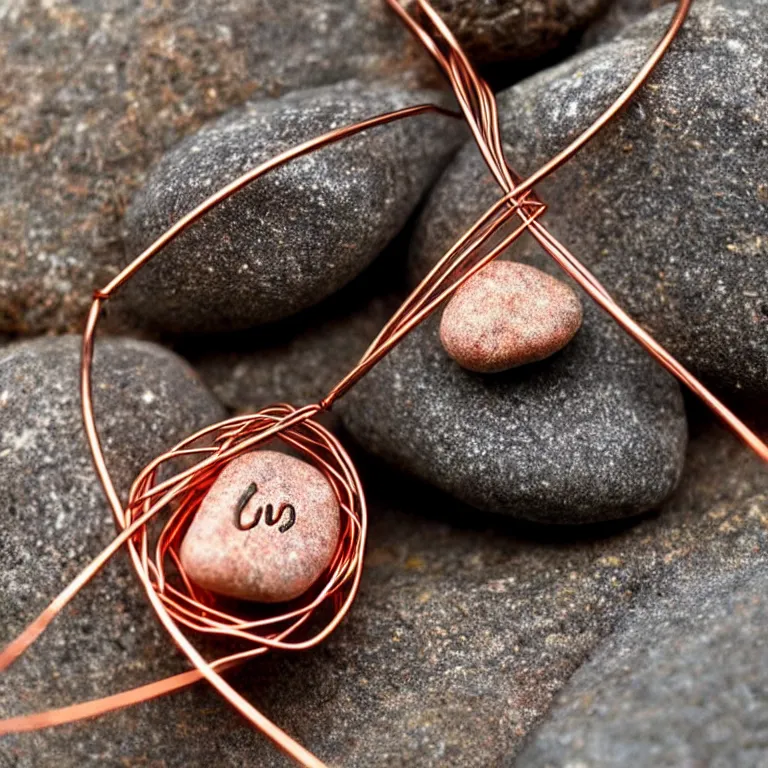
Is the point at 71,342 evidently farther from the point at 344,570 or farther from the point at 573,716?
the point at 573,716

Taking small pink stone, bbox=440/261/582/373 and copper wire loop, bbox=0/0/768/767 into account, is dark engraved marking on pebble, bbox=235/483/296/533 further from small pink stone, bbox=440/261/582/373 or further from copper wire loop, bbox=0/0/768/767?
small pink stone, bbox=440/261/582/373

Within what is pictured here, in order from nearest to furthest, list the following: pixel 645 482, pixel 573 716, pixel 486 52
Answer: pixel 573 716, pixel 645 482, pixel 486 52

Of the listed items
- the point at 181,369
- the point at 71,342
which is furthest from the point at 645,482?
the point at 71,342

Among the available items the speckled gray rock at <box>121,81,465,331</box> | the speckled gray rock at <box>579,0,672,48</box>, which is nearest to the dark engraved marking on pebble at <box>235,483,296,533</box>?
the speckled gray rock at <box>121,81,465,331</box>

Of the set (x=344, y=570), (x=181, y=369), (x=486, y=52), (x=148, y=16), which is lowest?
(x=344, y=570)

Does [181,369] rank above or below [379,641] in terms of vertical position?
above

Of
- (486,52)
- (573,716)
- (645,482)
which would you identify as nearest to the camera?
(573,716)

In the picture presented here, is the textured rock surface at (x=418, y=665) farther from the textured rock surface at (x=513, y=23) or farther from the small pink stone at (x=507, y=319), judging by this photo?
the textured rock surface at (x=513, y=23)

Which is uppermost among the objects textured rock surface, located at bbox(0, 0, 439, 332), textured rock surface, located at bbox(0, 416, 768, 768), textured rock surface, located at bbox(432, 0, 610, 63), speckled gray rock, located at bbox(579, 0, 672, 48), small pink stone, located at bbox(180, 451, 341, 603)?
textured rock surface, located at bbox(0, 0, 439, 332)

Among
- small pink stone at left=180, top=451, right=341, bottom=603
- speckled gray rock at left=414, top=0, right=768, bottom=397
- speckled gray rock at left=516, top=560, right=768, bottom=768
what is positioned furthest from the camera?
speckled gray rock at left=414, top=0, right=768, bottom=397
